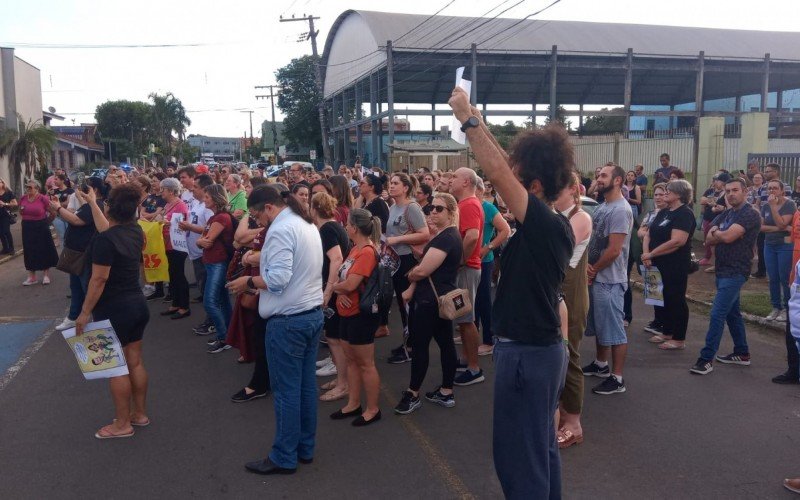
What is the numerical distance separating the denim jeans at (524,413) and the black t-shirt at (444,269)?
2164 millimetres

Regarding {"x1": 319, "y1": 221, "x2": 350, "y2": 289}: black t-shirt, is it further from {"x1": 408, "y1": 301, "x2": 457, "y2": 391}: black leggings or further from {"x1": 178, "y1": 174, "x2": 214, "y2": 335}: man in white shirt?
{"x1": 178, "y1": 174, "x2": 214, "y2": 335}: man in white shirt

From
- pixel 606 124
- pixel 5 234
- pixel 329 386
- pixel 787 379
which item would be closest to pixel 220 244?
pixel 329 386

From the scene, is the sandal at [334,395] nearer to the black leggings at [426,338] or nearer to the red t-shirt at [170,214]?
the black leggings at [426,338]

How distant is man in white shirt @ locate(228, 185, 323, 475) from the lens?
12.4 feet

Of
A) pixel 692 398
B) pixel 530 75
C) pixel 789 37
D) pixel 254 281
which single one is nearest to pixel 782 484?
pixel 692 398

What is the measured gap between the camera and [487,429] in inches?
184

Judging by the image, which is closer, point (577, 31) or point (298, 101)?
point (577, 31)

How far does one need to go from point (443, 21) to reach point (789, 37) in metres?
22.4

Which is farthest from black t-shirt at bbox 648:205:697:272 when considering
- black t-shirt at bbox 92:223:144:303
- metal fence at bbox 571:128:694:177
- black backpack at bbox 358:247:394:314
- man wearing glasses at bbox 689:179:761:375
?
metal fence at bbox 571:128:694:177

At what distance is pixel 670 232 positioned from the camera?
6328 mm

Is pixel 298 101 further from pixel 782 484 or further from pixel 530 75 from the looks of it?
pixel 782 484

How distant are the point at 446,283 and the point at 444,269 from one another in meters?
0.11

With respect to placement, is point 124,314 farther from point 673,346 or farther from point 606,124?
point 606,124

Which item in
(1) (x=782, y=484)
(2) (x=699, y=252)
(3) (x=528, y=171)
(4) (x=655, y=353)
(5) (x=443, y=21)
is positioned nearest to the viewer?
(3) (x=528, y=171)
